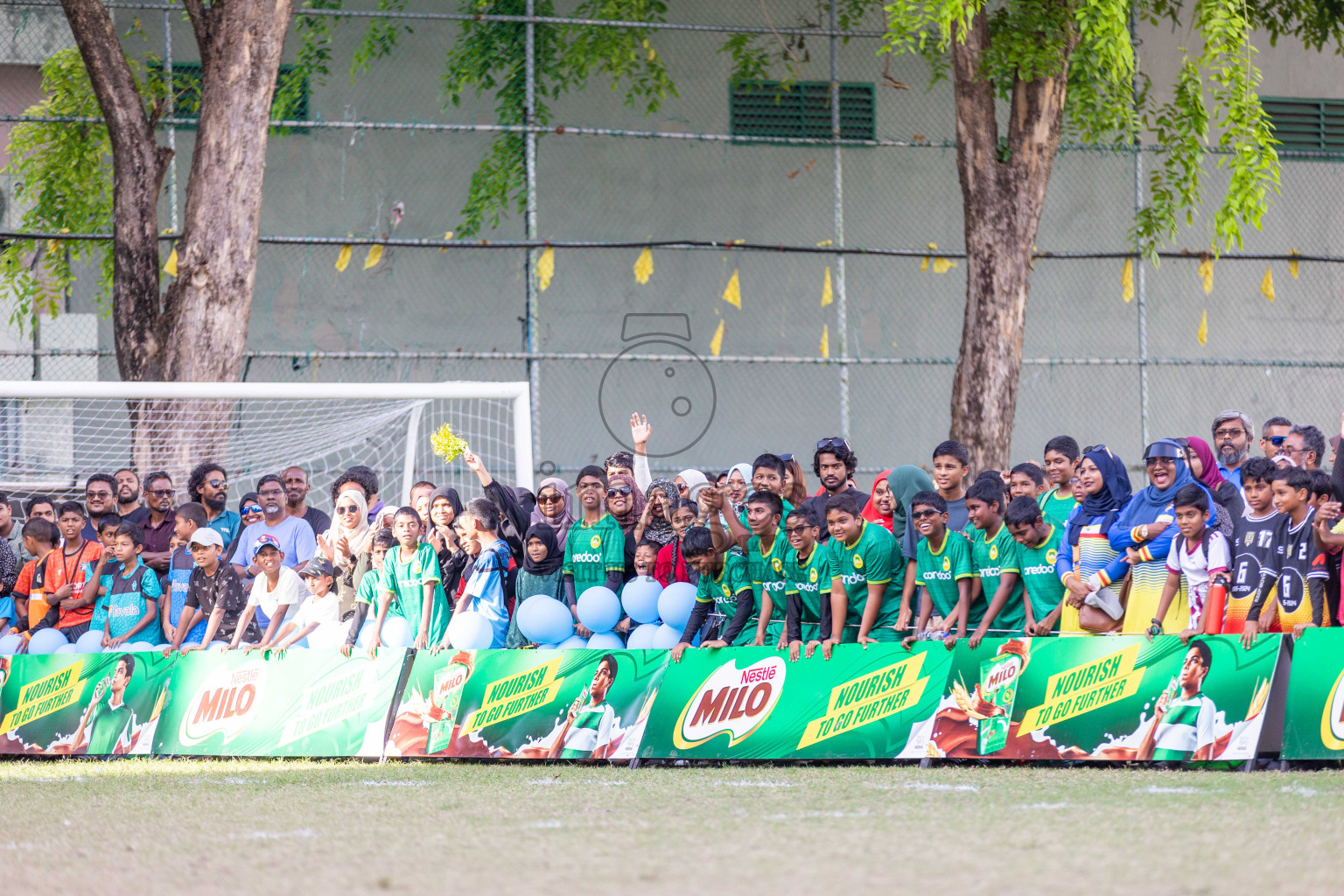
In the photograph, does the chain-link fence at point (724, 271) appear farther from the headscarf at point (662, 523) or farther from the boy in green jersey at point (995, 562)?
the boy in green jersey at point (995, 562)

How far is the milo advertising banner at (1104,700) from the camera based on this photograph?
730cm

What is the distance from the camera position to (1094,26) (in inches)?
448

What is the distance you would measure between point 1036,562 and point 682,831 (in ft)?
10.5

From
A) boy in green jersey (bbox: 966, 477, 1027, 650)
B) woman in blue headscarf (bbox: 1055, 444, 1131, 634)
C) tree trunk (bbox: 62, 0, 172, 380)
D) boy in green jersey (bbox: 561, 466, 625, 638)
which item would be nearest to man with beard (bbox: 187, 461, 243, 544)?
tree trunk (bbox: 62, 0, 172, 380)

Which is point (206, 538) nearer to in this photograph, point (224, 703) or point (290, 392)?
point (224, 703)

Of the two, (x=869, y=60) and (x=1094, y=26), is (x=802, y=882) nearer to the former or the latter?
(x=1094, y=26)

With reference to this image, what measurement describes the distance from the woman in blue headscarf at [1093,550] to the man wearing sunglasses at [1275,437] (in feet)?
6.48

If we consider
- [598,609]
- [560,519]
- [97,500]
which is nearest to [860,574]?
[598,609]

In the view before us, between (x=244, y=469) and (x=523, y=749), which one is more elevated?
(x=244, y=469)

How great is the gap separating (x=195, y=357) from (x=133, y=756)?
13.8 ft

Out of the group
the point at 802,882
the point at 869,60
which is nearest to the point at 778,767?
the point at 802,882

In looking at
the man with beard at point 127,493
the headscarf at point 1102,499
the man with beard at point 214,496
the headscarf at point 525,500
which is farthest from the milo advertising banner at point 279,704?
the headscarf at point 1102,499

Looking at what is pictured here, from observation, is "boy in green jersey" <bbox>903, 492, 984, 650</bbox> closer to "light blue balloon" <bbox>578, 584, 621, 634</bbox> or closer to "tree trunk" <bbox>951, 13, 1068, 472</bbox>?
"light blue balloon" <bbox>578, 584, 621, 634</bbox>

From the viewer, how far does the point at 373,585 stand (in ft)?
30.1
